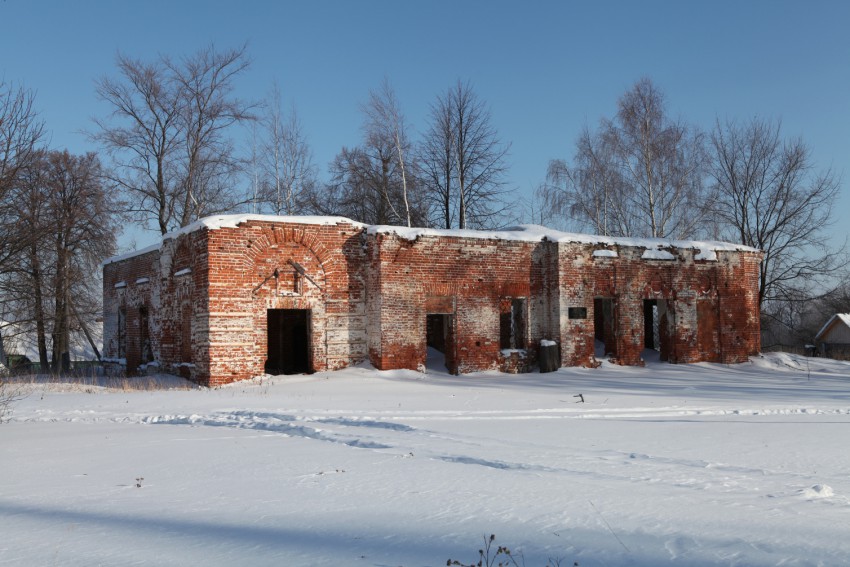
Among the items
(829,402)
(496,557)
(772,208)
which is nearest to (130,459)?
(496,557)

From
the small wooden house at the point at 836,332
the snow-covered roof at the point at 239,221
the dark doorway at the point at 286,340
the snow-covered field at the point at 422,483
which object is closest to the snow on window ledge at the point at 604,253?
the snow-covered roof at the point at 239,221

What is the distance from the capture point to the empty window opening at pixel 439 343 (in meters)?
18.2

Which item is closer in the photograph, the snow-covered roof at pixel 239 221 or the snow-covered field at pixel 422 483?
the snow-covered field at pixel 422 483

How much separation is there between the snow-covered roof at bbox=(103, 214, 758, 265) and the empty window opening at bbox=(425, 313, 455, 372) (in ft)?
7.52

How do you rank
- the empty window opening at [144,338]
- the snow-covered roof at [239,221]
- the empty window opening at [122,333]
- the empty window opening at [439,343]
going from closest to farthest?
the snow-covered roof at [239,221], the empty window opening at [439,343], the empty window opening at [144,338], the empty window opening at [122,333]

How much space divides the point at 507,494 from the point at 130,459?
3.91 meters

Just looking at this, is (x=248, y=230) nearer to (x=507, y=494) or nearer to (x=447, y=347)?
(x=447, y=347)

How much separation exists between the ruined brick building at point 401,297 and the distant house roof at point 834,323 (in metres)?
22.0

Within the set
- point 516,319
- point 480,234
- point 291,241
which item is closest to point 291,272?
point 291,241

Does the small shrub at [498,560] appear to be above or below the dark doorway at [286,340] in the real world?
below

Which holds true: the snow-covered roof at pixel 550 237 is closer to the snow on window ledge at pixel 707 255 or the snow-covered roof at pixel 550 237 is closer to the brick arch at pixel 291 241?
the snow on window ledge at pixel 707 255

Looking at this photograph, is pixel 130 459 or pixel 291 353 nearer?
pixel 130 459

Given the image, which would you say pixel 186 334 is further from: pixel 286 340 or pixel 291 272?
pixel 286 340

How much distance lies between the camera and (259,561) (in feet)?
12.5
